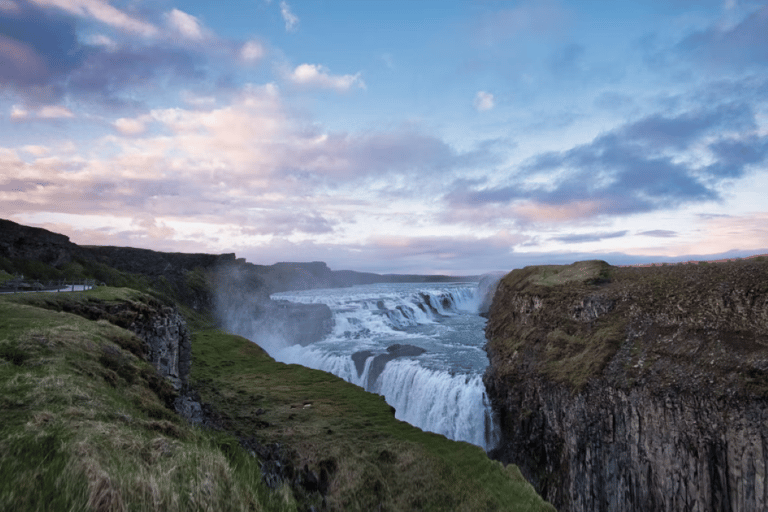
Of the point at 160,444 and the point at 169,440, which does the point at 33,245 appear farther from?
the point at 160,444

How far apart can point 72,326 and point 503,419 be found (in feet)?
77.4

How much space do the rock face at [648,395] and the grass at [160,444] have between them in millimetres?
8202

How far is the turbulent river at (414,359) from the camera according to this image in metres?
26.3

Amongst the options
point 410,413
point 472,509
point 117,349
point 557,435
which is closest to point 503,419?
point 557,435

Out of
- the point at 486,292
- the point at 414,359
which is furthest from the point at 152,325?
the point at 486,292

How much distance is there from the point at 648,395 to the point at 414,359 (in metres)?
21.8

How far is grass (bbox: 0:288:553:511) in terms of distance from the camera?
5.04 meters

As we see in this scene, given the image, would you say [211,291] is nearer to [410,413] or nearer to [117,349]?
[410,413]

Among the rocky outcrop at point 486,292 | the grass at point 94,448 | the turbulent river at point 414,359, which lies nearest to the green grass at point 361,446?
the grass at point 94,448

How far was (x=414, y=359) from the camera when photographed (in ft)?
119

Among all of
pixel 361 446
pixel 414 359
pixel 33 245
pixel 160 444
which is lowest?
pixel 414 359

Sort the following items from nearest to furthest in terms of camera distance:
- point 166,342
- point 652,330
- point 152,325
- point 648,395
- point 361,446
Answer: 1. point 361,446
2. point 648,395
3. point 652,330
4. point 152,325
5. point 166,342

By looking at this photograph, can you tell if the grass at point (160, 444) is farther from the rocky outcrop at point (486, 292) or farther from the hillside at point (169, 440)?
the rocky outcrop at point (486, 292)

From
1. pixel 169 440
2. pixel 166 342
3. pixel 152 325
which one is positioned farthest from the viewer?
pixel 166 342
